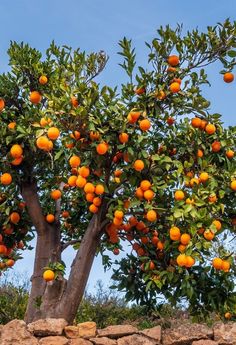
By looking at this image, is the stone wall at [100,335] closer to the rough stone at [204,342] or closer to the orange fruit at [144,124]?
the rough stone at [204,342]

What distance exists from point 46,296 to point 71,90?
8.65 ft

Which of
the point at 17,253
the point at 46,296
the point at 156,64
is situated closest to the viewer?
the point at 156,64

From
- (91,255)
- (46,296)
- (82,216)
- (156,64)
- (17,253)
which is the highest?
(156,64)

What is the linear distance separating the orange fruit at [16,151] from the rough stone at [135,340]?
2464 millimetres

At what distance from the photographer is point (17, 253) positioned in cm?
803

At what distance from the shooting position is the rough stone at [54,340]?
570cm

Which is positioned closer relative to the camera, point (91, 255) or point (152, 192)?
point (152, 192)

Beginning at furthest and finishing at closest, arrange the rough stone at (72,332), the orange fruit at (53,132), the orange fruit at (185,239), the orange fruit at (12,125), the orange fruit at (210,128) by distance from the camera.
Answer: the orange fruit at (12,125) → the orange fruit at (210,128) → the rough stone at (72,332) → the orange fruit at (53,132) → the orange fruit at (185,239)

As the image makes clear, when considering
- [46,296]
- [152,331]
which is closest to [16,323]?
[46,296]

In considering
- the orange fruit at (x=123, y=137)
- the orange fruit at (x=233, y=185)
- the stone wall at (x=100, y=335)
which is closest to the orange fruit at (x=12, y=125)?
the orange fruit at (x=123, y=137)

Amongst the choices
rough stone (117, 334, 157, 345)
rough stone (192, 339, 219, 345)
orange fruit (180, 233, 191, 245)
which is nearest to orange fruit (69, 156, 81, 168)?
orange fruit (180, 233, 191, 245)

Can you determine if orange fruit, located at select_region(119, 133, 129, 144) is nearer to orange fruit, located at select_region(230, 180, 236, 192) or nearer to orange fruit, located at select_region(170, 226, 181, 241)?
orange fruit, located at select_region(170, 226, 181, 241)

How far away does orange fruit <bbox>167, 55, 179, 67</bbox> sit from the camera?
6.14 m

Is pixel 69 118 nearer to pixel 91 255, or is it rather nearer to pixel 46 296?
pixel 91 255
